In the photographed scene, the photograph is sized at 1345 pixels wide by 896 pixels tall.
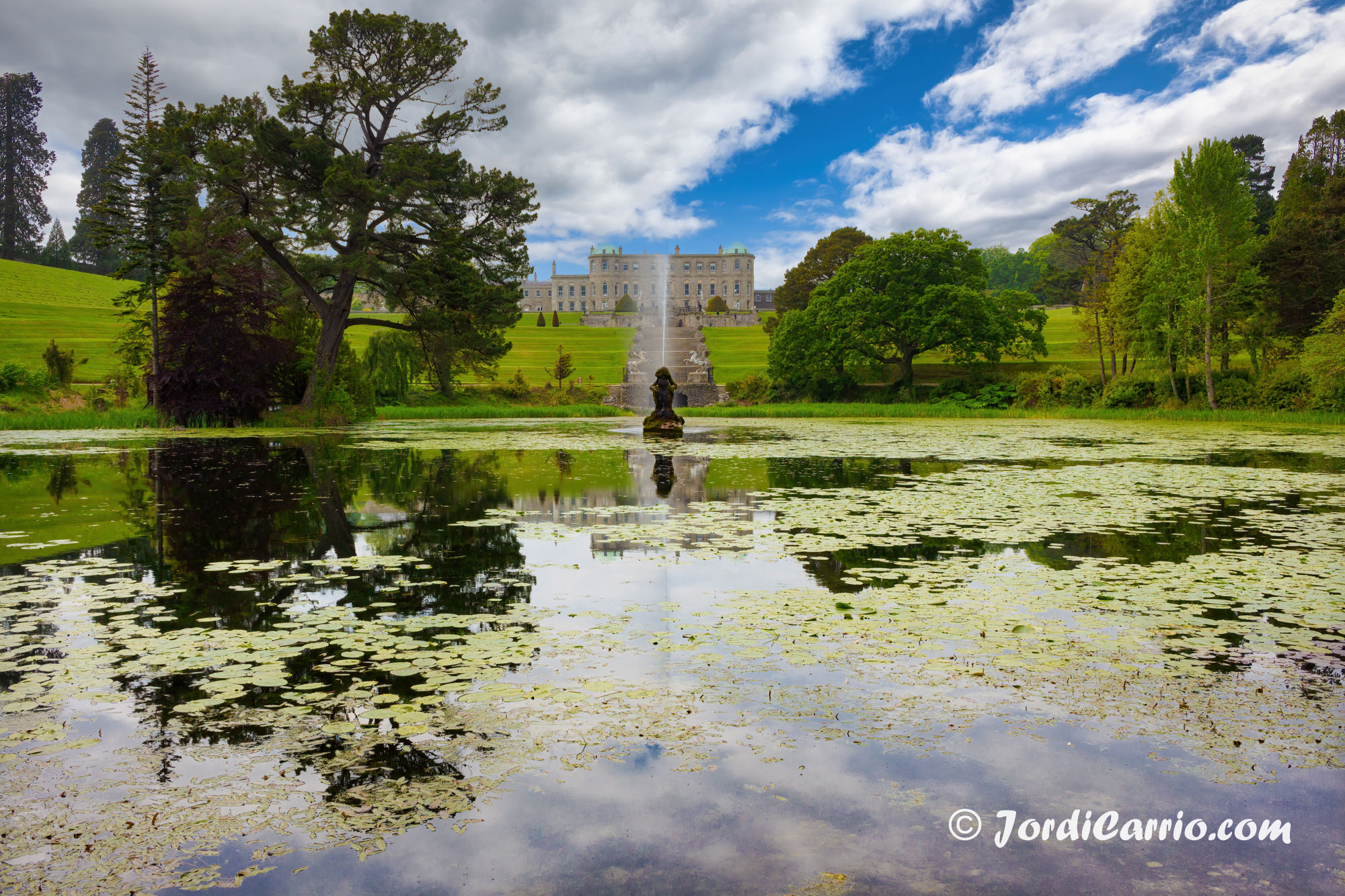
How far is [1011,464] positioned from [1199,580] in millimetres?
8570

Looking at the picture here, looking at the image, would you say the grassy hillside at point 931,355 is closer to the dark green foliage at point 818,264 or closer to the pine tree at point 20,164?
the dark green foliage at point 818,264

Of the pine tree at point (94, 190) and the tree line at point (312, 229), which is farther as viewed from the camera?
the pine tree at point (94, 190)

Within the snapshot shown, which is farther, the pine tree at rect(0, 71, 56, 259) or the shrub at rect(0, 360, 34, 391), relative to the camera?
the pine tree at rect(0, 71, 56, 259)

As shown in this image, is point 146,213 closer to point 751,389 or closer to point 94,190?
point 751,389

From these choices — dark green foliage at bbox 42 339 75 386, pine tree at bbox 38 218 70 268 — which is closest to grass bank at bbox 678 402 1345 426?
dark green foliage at bbox 42 339 75 386

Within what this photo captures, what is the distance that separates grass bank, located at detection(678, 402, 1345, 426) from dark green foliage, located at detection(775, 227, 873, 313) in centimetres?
3269

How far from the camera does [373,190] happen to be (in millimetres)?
23156

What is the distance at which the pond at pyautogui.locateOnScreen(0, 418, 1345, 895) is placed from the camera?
234 cm

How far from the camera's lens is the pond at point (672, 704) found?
7.67 ft

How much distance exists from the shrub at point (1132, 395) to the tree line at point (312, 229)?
2525 cm

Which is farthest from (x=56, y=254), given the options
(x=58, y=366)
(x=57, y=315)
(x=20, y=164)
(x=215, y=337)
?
(x=215, y=337)

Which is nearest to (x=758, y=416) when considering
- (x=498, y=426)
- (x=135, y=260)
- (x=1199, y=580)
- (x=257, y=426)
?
(x=498, y=426)

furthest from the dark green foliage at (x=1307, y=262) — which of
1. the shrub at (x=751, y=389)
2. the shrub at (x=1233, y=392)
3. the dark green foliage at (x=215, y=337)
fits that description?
the dark green foliage at (x=215, y=337)

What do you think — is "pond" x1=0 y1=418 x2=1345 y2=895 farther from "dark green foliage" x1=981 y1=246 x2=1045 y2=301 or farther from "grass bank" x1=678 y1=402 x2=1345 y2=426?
"dark green foliage" x1=981 y1=246 x2=1045 y2=301
